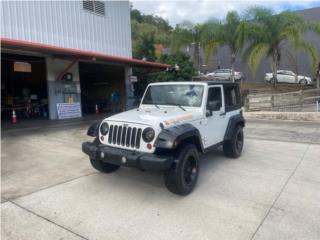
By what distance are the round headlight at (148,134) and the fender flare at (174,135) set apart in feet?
0.38

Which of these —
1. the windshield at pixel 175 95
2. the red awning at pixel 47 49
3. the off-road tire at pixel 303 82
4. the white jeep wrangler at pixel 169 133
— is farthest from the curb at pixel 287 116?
the off-road tire at pixel 303 82

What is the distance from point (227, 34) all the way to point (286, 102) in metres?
5.84

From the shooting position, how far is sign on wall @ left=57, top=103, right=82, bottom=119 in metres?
12.8

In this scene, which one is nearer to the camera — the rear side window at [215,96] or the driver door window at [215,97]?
the driver door window at [215,97]

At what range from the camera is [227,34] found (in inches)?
630

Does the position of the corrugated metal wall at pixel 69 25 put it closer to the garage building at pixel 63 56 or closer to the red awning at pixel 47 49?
the garage building at pixel 63 56

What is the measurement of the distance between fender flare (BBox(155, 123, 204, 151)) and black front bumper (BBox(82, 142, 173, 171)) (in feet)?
0.65

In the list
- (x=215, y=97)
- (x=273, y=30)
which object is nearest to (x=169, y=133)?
(x=215, y=97)

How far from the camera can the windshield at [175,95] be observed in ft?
16.5

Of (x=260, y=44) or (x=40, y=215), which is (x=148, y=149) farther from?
(x=260, y=44)

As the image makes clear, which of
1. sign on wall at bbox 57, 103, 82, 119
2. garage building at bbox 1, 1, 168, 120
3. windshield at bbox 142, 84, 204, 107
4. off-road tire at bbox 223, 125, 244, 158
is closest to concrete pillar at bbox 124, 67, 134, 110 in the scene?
garage building at bbox 1, 1, 168, 120

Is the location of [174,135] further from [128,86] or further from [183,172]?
[128,86]

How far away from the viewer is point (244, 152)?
22.9 ft

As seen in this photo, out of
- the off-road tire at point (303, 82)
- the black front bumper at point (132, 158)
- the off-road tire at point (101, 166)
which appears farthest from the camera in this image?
the off-road tire at point (303, 82)
